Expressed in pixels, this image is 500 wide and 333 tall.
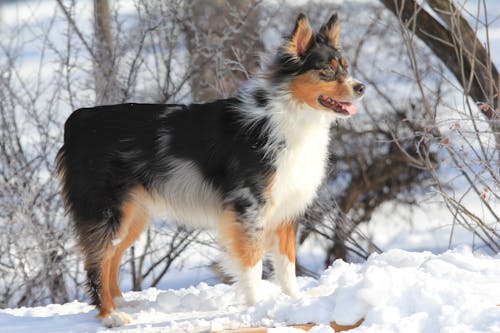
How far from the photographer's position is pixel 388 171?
13.1 meters

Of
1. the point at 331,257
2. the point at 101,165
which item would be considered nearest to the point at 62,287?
Answer: the point at 331,257

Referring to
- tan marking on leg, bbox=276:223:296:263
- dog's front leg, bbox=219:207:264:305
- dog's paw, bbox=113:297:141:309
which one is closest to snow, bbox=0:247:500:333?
dog's paw, bbox=113:297:141:309

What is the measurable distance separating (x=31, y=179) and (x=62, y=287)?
4.54 ft

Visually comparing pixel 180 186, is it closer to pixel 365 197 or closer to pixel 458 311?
pixel 458 311

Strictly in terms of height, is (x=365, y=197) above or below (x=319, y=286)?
above

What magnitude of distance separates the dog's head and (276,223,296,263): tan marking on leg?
2.92ft

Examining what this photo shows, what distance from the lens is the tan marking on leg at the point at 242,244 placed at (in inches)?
209

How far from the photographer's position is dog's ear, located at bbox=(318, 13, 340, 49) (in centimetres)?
550

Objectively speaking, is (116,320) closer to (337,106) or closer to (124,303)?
(124,303)

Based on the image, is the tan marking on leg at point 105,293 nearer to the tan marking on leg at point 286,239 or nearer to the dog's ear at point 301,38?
the tan marking on leg at point 286,239

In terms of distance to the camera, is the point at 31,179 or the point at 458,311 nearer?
the point at 458,311

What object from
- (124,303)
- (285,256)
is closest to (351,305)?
(285,256)

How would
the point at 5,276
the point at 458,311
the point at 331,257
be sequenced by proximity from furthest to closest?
1. the point at 331,257
2. the point at 5,276
3. the point at 458,311

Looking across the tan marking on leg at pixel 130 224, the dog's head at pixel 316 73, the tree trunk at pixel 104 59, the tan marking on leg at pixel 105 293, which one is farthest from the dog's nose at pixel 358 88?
the tree trunk at pixel 104 59
